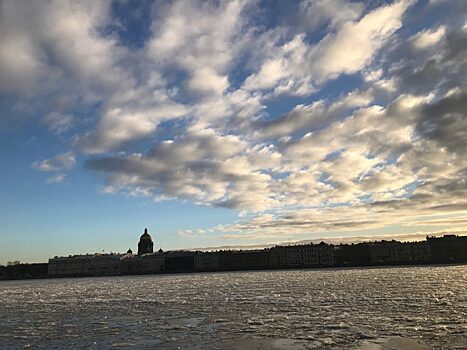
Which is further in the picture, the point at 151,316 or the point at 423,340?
the point at 151,316

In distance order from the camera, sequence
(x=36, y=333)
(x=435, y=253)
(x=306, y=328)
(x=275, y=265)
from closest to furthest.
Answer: (x=306, y=328) < (x=36, y=333) < (x=435, y=253) < (x=275, y=265)

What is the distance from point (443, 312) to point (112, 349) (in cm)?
1746

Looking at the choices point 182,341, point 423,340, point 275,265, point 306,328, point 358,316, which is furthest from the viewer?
point 275,265

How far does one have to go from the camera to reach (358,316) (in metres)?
25.4

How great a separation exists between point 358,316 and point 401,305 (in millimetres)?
6663

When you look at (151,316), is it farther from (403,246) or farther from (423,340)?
(403,246)

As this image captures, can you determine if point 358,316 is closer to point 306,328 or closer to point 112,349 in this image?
point 306,328

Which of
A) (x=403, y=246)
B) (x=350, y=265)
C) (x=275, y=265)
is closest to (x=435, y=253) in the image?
(x=403, y=246)

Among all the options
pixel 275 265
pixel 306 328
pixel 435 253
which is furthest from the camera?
pixel 275 265

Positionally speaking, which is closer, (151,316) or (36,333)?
(36,333)

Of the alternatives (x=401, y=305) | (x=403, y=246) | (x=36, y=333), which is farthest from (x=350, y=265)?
(x=36, y=333)

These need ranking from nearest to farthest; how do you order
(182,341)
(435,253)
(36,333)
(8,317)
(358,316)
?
1. (182,341)
2. (36,333)
3. (358,316)
4. (8,317)
5. (435,253)

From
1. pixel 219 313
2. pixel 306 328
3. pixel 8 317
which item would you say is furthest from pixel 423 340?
pixel 8 317

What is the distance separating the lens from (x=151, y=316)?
29.3m
